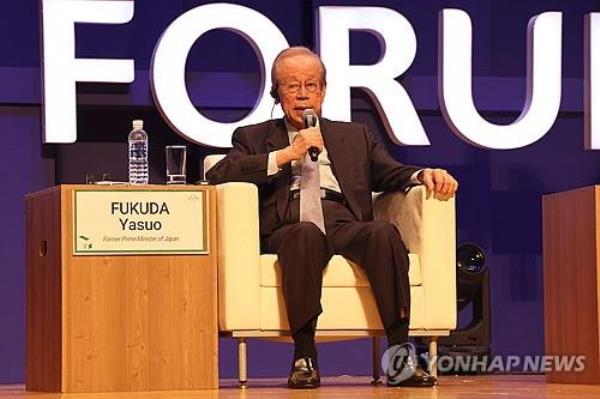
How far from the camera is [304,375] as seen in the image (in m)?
4.63

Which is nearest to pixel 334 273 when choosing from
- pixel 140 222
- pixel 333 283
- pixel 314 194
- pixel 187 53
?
pixel 333 283

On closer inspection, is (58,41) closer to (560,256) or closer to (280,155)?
(280,155)

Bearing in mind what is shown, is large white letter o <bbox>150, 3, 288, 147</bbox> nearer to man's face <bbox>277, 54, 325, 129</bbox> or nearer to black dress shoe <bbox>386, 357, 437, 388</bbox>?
man's face <bbox>277, 54, 325, 129</bbox>

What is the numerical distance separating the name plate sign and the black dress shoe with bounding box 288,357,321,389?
1.64ft

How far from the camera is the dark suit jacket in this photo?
4953 mm

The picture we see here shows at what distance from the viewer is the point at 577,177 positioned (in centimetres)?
714

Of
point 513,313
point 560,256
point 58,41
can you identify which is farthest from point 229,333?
point 513,313

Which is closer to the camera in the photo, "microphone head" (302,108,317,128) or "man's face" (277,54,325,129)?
"microphone head" (302,108,317,128)

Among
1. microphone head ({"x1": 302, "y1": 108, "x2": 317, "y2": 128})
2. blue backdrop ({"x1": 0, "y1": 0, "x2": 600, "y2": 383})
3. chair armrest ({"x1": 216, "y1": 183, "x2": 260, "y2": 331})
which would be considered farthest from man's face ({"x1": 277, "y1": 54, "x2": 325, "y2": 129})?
blue backdrop ({"x1": 0, "y1": 0, "x2": 600, "y2": 383})

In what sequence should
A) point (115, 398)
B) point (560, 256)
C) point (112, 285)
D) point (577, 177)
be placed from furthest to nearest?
point (577, 177)
point (560, 256)
point (112, 285)
point (115, 398)

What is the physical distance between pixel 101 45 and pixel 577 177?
93.4 inches

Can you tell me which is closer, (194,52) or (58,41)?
(58,41)

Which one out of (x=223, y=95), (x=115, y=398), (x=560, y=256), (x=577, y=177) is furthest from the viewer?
(x=577, y=177)

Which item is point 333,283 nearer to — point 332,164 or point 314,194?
point 314,194
